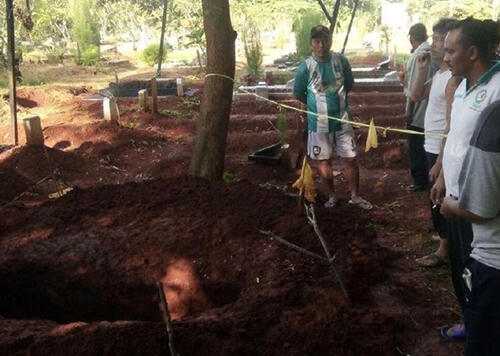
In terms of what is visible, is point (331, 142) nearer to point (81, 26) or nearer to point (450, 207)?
point (450, 207)

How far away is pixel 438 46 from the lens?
3961mm

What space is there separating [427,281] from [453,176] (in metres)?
1.59

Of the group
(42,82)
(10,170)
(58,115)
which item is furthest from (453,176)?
(42,82)

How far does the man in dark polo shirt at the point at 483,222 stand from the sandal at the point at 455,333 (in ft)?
2.67

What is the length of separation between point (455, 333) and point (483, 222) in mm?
1195

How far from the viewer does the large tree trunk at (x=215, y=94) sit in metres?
4.68

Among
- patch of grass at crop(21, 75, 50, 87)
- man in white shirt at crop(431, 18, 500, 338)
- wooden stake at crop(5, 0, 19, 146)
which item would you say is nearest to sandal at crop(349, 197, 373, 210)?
man in white shirt at crop(431, 18, 500, 338)

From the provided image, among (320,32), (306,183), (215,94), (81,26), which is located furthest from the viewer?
(81,26)

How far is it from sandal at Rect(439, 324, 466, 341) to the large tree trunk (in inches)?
116

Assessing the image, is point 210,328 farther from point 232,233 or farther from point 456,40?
point 456,40

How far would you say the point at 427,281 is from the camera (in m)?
3.58

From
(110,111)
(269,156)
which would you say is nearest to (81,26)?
(110,111)

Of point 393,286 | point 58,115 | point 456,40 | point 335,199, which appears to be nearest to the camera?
point 456,40

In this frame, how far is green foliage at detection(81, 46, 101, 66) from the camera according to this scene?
21.2 metres
